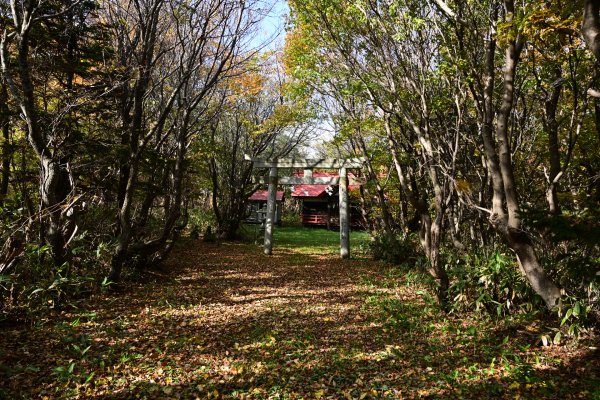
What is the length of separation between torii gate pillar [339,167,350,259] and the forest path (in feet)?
16.6

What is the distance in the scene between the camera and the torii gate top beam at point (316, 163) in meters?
11.7

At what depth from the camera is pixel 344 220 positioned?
480 inches

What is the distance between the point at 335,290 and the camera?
756cm

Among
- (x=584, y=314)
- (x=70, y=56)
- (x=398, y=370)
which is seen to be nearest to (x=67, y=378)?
(x=398, y=370)

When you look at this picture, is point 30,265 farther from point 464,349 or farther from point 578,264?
point 578,264

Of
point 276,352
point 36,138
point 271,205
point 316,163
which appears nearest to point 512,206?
point 276,352

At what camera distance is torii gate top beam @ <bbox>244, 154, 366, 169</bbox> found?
11711 millimetres

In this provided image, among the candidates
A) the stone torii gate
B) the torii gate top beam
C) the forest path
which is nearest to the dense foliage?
the forest path

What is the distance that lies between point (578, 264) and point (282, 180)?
10797mm

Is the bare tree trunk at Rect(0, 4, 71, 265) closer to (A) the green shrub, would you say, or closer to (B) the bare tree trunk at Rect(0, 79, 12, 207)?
(B) the bare tree trunk at Rect(0, 79, 12, 207)

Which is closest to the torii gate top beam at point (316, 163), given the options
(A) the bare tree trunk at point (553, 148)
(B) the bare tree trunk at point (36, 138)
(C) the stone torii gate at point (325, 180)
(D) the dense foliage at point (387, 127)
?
(C) the stone torii gate at point (325, 180)

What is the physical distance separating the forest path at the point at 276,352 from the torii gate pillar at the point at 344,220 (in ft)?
16.6

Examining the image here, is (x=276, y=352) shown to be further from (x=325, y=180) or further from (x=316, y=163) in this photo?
(x=325, y=180)

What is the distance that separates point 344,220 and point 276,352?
8.06 m
